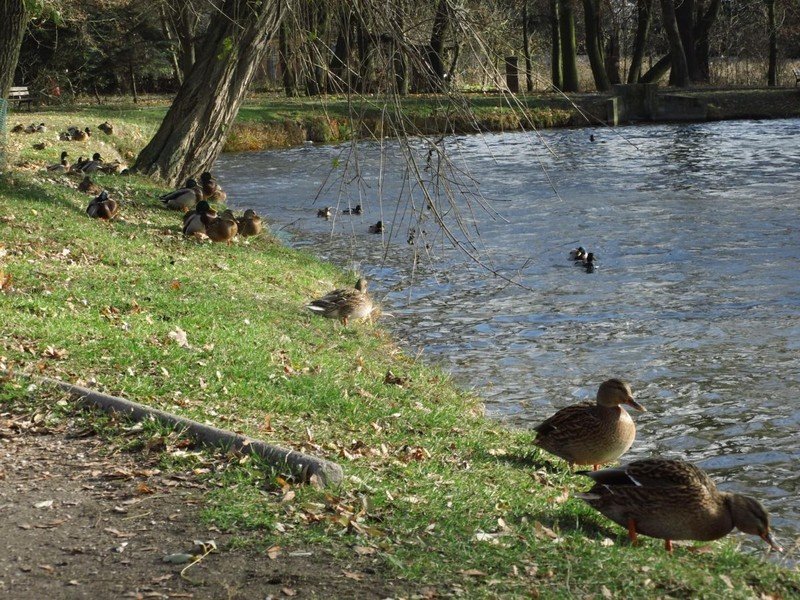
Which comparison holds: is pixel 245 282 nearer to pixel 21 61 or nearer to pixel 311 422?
pixel 311 422

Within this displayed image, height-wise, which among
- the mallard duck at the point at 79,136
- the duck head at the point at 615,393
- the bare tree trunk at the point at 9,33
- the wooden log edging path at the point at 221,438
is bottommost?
the duck head at the point at 615,393

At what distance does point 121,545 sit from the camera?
19.3 feet

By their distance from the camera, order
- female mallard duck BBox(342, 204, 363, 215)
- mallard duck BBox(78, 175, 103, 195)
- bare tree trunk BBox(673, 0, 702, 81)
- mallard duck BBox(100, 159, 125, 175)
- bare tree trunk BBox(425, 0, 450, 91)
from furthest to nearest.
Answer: bare tree trunk BBox(673, 0, 702, 81) → mallard duck BBox(100, 159, 125, 175) → mallard duck BBox(78, 175, 103, 195) → female mallard duck BBox(342, 204, 363, 215) → bare tree trunk BBox(425, 0, 450, 91)

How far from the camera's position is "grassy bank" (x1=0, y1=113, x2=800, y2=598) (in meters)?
5.94

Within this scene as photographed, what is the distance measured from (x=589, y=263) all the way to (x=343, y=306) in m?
7.86

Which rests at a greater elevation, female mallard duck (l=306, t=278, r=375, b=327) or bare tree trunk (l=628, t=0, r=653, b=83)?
bare tree trunk (l=628, t=0, r=653, b=83)

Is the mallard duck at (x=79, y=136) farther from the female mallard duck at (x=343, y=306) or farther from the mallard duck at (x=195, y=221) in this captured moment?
the female mallard duck at (x=343, y=306)

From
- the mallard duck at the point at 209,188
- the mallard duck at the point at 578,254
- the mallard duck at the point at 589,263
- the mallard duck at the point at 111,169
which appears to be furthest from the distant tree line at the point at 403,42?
the mallard duck at the point at 589,263

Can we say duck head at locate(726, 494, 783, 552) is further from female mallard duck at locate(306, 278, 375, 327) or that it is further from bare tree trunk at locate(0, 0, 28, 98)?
bare tree trunk at locate(0, 0, 28, 98)

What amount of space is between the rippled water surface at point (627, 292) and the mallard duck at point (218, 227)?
1.46 metres

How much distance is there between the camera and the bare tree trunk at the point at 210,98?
19391 mm

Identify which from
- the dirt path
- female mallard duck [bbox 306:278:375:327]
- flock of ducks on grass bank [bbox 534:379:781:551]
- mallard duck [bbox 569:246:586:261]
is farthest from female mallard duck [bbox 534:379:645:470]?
mallard duck [bbox 569:246:586:261]

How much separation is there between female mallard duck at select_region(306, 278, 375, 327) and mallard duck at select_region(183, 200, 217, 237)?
180 inches

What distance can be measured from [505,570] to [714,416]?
6.13 metres
